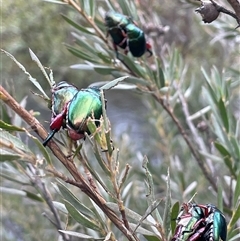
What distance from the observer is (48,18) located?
1438 millimetres

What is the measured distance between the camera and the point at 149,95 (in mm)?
1016

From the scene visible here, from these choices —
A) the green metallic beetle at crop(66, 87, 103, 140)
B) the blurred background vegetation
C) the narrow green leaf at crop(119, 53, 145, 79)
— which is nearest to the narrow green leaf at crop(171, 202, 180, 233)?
the green metallic beetle at crop(66, 87, 103, 140)

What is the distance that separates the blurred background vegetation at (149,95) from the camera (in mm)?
835

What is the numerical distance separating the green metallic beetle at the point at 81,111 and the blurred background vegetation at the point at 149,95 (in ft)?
0.99

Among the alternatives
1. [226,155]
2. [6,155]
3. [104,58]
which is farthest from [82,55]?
[6,155]

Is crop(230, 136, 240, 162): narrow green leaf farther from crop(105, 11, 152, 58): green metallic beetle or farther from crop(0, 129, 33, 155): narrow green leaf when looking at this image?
crop(0, 129, 33, 155): narrow green leaf

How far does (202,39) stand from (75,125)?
1446mm

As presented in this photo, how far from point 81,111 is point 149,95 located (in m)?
0.63

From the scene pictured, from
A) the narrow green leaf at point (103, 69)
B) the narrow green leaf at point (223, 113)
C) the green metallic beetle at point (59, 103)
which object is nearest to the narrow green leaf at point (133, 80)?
the narrow green leaf at point (103, 69)

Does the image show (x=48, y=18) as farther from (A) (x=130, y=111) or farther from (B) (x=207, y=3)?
(B) (x=207, y=3)

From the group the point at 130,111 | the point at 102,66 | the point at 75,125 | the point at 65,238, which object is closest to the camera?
the point at 75,125

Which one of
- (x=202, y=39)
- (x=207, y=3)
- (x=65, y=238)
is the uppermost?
(x=207, y=3)

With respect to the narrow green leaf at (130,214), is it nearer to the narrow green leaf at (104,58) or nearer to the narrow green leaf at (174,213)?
the narrow green leaf at (174,213)

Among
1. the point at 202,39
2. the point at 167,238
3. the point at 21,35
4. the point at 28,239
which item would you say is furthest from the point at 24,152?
the point at 202,39
